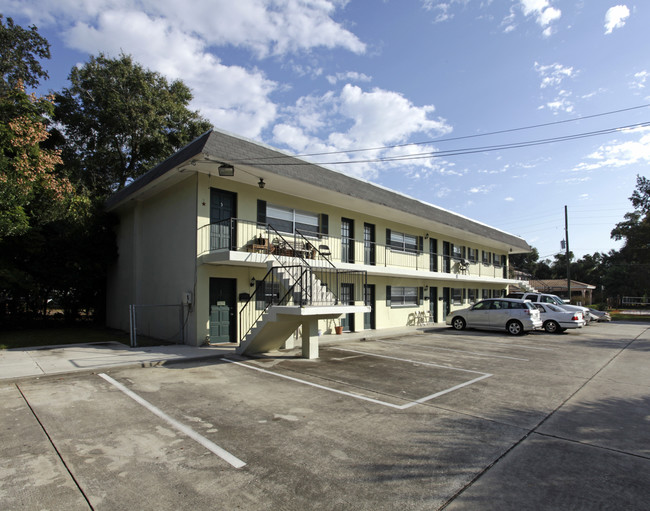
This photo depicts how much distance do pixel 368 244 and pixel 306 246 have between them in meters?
5.14

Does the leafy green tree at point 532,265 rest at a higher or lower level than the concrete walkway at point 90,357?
higher

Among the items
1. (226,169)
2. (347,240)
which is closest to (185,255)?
(226,169)

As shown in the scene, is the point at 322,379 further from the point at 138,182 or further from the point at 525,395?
the point at 138,182

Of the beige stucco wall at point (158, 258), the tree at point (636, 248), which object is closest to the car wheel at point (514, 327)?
the beige stucco wall at point (158, 258)

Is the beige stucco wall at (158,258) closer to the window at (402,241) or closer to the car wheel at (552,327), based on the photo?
the window at (402,241)

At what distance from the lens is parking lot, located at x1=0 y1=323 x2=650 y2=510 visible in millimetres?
3373

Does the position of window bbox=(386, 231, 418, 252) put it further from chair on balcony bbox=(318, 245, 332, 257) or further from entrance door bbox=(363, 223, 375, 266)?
chair on balcony bbox=(318, 245, 332, 257)

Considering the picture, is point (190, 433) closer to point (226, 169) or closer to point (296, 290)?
point (296, 290)

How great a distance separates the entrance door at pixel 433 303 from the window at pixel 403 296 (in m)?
1.99

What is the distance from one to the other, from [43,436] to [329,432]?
3488mm

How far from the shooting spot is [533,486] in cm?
356

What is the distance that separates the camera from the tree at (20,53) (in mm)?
20453

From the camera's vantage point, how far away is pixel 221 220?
1240cm

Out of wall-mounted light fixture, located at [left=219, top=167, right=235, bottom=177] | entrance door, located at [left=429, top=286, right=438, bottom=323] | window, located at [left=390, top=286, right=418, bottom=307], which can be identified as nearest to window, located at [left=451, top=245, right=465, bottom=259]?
entrance door, located at [left=429, top=286, right=438, bottom=323]
